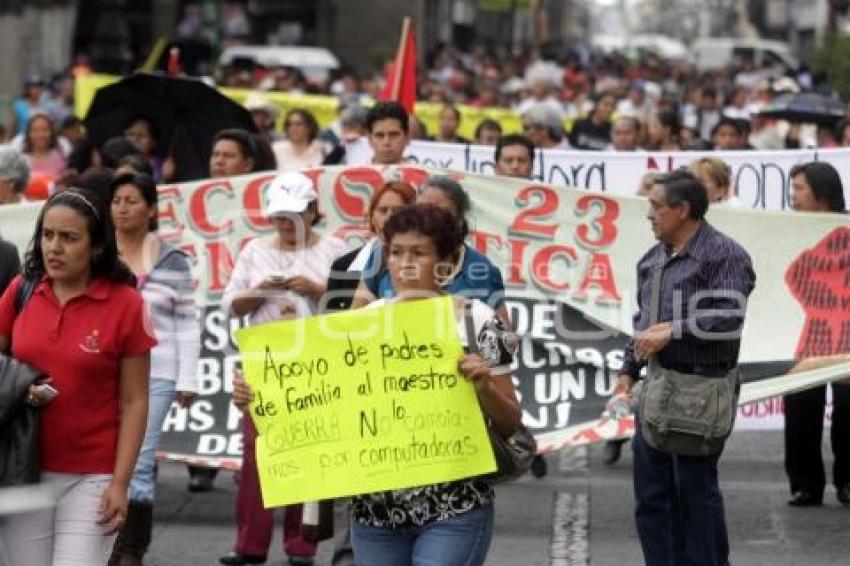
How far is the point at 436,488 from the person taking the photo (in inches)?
252

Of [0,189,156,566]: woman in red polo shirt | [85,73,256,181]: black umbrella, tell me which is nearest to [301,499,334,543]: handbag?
[0,189,156,566]: woman in red polo shirt

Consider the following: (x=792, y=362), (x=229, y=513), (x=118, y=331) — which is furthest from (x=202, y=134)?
(x=118, y=331)

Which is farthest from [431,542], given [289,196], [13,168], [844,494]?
[13,168]

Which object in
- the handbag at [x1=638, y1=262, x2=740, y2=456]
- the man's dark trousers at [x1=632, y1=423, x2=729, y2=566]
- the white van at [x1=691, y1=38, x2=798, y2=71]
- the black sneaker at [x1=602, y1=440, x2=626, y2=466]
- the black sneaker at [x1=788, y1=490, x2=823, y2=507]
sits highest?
the handbag at [x1=638, y1=262, x2=740, y2=456]

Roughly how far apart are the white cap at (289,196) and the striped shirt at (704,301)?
1.63 m

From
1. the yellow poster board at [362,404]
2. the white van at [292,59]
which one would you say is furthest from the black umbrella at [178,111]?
the white van at [292,59]

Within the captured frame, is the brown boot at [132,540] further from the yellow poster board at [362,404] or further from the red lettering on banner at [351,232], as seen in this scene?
the yellow poster board at [362,404]

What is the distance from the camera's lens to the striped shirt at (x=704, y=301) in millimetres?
8188

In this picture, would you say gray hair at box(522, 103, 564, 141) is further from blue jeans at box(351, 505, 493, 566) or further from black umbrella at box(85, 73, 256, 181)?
blue jeans at box(351, 505, 493, 566)

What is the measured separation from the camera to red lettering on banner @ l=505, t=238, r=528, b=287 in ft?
36.1

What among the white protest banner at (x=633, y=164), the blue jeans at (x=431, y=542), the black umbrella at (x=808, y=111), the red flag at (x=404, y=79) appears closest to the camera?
the blue jeans at (x=431, y=542)

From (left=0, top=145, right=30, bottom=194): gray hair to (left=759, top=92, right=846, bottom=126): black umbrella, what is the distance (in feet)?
28.5

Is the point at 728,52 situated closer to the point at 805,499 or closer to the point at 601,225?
the point at 601,225

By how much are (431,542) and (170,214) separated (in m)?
5.24
